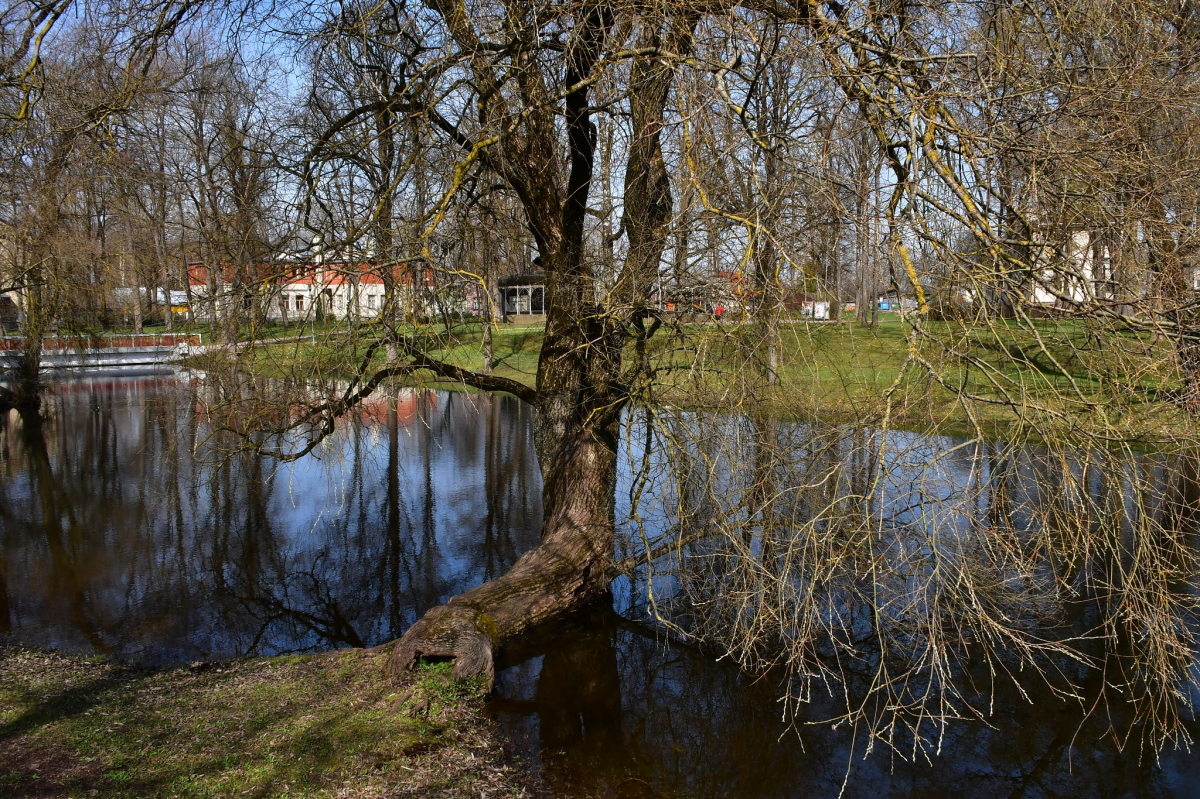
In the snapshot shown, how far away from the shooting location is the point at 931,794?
206 inches

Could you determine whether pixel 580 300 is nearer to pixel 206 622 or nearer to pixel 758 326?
pixel 758 326

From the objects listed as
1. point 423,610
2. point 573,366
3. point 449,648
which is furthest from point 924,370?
point 423,610

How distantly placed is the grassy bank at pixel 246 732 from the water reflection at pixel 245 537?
1106mm

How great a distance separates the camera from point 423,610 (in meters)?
8.20

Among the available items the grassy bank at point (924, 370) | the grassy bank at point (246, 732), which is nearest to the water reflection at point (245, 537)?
the grassy bank at point (246, 732)

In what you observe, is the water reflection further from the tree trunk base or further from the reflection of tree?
the reflection of tree

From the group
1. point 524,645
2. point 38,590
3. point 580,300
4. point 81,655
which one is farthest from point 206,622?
point 580,300

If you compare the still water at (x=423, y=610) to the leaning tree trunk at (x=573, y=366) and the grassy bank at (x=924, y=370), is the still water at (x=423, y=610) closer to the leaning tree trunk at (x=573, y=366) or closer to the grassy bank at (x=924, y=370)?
the leaning tree trunk at (x=573, y=366)

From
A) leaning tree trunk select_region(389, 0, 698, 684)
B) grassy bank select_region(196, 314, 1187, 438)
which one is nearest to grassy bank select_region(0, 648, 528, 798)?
leaning tree trunk select_region(389, 0, 698, 684)

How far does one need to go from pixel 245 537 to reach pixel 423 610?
Answer: 12.5ft

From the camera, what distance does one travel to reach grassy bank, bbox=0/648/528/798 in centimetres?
456

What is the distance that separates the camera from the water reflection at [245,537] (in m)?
7.70

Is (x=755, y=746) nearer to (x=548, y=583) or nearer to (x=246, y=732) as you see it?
(x=548, y=583)

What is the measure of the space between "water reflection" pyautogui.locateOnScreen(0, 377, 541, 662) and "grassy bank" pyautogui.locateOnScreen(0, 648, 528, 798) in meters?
1.11
